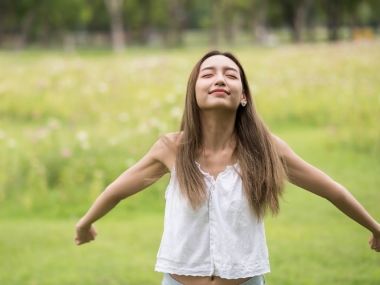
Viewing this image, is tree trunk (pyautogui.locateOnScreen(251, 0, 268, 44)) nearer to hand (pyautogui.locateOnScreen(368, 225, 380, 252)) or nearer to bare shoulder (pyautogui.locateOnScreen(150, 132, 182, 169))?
hand (pyautogui.locateOnScreen(368, 225, 380, 252))

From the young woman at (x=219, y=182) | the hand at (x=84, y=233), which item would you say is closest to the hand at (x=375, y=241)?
the young woman at (x=219, y=182)

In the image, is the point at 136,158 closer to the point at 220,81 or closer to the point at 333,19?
the point at 220,81

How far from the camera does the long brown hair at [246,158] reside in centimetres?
261

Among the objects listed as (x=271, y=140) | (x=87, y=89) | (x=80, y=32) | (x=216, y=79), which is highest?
(x=216, y=79)

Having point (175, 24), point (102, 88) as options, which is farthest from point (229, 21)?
point (102, 88)

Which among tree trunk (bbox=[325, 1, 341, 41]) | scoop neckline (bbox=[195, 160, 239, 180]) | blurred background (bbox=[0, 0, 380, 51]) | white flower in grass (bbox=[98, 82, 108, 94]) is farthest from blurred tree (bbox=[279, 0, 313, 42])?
scoop neckline (bbox=[195, 160, 239, 180])

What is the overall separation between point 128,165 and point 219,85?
16.6ft

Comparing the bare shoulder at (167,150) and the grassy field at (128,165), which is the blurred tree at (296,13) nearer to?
the grassy field at (128,165)

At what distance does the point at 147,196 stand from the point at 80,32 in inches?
2542

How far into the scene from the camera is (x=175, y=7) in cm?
4662

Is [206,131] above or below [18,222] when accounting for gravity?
above

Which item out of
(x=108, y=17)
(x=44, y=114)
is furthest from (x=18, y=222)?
(x=108, y=17)

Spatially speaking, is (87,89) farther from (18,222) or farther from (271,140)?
(271,140)

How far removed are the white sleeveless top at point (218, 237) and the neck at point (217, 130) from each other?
0.15m
